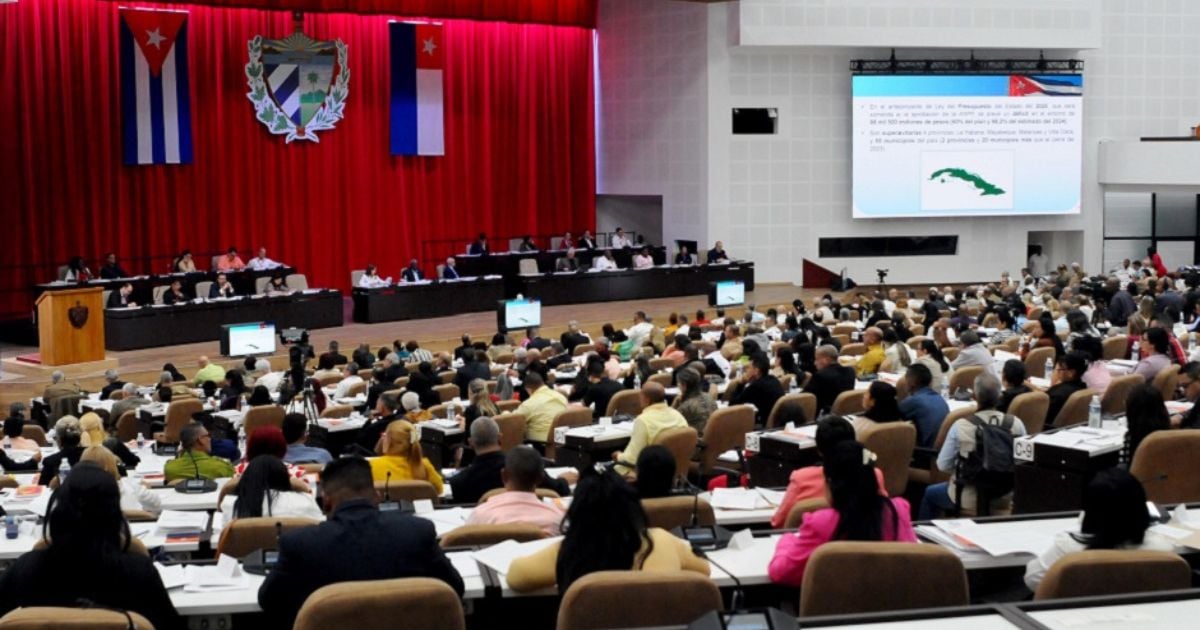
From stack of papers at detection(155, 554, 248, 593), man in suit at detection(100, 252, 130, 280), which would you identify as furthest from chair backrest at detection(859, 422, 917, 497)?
man in suit at detection(100, 252, 130, 280)

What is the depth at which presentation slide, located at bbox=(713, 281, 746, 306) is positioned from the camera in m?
21.1

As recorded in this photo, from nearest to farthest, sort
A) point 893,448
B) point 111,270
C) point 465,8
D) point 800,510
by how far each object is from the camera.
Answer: point 800,510
point 893,448
point 111,270
point 465,8

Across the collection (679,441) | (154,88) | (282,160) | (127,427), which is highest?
(154,88)

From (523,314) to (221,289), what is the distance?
15.6 ft

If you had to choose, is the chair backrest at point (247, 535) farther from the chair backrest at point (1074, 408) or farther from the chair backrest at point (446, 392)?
the chair backrest at point (446, 392)

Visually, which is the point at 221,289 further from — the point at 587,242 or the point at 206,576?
the point at 206,576

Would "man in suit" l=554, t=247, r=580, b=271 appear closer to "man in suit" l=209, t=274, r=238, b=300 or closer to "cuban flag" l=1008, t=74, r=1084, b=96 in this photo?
"man in suit" l=209, t=274, r=238, b=300

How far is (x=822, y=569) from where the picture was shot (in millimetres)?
4152

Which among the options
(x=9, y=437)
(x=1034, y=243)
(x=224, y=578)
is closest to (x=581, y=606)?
(x=224, y=578)

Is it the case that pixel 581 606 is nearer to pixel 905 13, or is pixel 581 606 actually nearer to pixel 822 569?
pixel 822 569

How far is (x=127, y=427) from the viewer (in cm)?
1154

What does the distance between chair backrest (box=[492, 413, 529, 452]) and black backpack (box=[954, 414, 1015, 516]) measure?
3521mm

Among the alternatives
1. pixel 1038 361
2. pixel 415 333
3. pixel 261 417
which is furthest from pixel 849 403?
pixel 415 333

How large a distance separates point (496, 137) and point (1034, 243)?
11.2 metres
